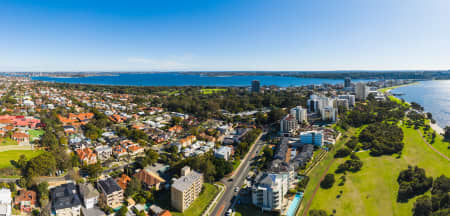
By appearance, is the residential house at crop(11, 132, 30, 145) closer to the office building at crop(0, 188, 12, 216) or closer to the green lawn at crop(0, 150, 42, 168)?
the green lawn at crop(0, 150, 42, 168)

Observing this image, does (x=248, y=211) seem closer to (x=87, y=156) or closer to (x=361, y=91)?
(x=87, y=156)

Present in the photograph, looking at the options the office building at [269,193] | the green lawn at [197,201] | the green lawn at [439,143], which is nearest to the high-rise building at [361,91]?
the green lawn at [439,143]

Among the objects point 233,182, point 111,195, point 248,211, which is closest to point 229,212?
point 248,211

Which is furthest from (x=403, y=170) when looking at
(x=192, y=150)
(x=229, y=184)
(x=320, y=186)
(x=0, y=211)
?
(x=0, y=211)

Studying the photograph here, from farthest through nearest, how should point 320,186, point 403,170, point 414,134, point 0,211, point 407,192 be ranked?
point 414,134 < point 403,170 < point 320,186 < point 407,192 < point 0,211

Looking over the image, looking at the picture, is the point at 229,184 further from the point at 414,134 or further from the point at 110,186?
the point at 414,134
